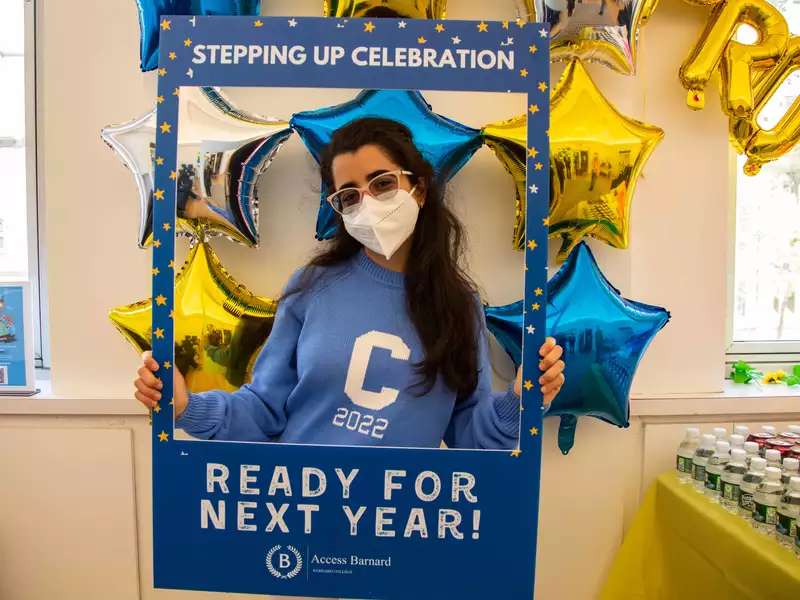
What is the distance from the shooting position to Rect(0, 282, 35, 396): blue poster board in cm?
146

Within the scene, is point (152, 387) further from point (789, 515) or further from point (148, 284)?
point (789, 515)

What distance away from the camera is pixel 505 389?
1.00m

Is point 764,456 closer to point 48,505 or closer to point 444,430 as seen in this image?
point 444,430

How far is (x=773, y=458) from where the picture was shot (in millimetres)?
1173

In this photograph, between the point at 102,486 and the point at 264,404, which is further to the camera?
the point at 102,486

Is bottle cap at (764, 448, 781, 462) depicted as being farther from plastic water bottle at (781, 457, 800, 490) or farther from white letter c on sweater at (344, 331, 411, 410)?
white letter c on sweater at (344, 331, 411, 410)

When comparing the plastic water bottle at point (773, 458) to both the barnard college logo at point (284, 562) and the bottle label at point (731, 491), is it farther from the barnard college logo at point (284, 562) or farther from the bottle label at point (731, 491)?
the barnard college logo at point (284, 562)

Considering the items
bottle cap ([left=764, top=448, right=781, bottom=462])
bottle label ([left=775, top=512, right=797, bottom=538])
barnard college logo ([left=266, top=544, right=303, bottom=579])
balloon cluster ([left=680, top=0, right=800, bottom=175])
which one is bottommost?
barnard college logo ([left=266, top=544, right=303, bottom=579])

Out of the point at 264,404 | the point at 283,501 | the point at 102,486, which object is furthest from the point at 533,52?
the point at 102,486

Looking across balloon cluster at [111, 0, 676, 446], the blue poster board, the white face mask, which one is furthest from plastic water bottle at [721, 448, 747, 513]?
the blue poster board

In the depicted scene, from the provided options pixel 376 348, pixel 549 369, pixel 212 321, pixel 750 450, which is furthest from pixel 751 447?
pixel 212 321

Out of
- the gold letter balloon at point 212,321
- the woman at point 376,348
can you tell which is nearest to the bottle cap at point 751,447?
the woman at point 376,348

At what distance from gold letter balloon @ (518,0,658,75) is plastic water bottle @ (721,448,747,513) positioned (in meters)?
0.95

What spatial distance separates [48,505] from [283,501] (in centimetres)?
96
